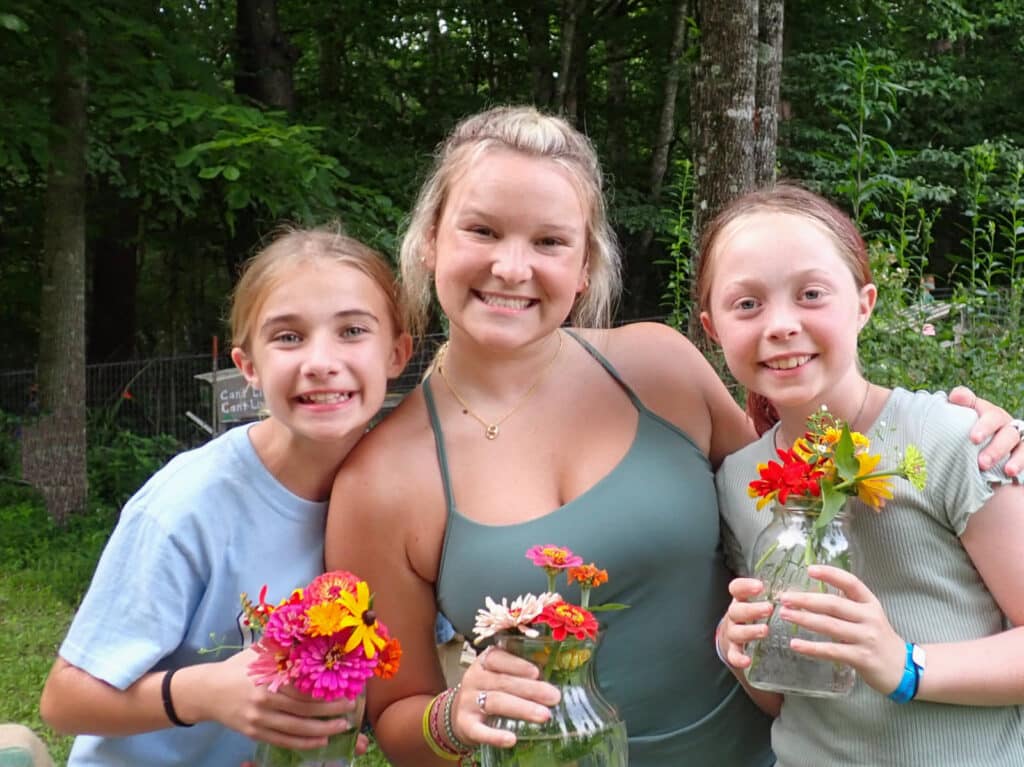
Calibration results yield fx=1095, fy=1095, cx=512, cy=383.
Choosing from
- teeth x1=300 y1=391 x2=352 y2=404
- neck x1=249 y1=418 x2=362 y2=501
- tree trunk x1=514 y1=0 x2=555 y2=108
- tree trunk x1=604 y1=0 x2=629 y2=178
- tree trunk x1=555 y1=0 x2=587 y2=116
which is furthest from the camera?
tree trunk x1=604 y1=0 x2=629 y2=178

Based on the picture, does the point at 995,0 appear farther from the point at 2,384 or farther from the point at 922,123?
the point at 2,384

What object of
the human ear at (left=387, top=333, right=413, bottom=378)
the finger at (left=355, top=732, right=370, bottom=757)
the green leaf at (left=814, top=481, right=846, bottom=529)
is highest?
the human ear at (left=387, top=333, right=413, bottom=378)

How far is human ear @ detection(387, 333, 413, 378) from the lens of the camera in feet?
6.60

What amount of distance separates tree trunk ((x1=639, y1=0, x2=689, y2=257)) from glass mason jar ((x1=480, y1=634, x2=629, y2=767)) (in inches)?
465

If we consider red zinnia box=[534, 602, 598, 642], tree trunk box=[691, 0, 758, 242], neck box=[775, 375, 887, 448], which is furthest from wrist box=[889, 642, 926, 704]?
tree trunk box=[691, 0, 758, 242]

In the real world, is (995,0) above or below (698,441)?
above

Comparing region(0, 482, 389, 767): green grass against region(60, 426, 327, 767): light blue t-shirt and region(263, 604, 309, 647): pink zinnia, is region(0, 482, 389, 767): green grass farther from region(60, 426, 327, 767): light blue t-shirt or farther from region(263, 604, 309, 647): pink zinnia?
region(263, 604, 309, 647): pink zinnia

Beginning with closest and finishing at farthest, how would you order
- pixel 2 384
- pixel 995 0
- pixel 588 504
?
1. pixel 588 504
2. pixel 2 384
3. pixel 995 0

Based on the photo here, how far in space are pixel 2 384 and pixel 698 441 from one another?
10792mm

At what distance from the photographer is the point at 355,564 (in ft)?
6.23

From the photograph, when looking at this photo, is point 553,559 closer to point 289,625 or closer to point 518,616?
point 518,616

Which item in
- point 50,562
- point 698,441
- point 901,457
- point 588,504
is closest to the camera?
point 901,457

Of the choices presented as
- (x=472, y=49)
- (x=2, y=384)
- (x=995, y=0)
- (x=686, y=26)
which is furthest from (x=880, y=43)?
(x=2, y=384)

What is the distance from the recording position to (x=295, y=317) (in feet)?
6.15
